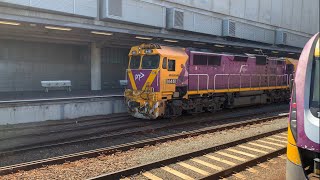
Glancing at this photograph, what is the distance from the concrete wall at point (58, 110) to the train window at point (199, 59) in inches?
202

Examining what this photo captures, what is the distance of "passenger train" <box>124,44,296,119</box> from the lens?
1415 cm

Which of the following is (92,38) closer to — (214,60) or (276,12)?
(214,60)

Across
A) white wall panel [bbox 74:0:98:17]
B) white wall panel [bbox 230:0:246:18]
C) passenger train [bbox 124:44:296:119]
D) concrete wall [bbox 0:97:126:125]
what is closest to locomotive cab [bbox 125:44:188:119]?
passenger train [bbox 124:44:296:119]

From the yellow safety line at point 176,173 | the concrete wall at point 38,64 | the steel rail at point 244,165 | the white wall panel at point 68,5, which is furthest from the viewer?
the concrete wall at point 38,64

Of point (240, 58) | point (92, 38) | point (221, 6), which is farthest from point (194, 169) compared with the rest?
point (221, 6)

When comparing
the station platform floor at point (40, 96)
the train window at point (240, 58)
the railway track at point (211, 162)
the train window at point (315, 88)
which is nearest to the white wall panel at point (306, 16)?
the train window at point (240, 58)

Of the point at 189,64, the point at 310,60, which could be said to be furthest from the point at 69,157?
the point at 189,64

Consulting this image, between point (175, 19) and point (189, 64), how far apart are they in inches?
359

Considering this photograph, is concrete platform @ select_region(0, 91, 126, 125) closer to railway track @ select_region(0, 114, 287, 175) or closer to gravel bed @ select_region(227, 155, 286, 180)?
railway track @ select_region(0, 114, 287, 175)

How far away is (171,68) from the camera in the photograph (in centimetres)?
1441

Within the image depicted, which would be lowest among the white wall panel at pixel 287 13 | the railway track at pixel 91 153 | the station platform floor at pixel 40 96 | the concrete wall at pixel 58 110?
the railway track at pixel 91 153

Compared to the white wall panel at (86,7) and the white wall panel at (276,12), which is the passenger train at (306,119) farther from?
→ the white wall panel at (276,12)

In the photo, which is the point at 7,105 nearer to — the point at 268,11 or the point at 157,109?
the point at 157,109

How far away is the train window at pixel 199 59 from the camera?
611 inches
